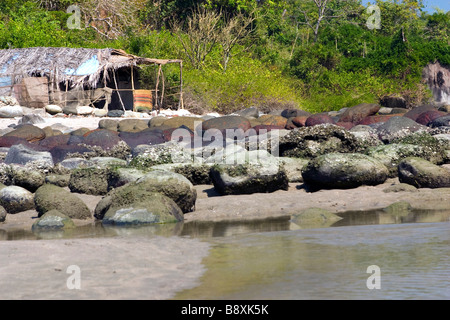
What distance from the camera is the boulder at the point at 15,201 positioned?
942cm

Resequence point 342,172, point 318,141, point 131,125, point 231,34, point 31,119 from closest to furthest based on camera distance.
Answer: point 342,172, point 318,141, point 131,125, point 31,119, point 231,34

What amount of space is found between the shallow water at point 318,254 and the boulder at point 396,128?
613 cm

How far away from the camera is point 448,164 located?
11.8 metres

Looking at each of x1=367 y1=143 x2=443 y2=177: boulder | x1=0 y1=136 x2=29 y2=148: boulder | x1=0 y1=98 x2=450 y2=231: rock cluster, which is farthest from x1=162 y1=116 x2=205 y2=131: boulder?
x1=367 y1=143 x2=443 y2=177: boulder

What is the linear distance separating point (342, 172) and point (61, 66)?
53.4ft

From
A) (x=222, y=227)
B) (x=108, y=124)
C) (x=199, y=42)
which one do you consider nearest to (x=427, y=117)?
(x=108, y=124)

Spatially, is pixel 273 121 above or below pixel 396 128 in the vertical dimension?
above

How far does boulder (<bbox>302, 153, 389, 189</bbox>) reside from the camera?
10.1 m

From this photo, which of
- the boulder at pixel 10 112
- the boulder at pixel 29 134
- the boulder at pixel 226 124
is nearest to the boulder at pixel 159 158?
the boulder at pixel 226 124

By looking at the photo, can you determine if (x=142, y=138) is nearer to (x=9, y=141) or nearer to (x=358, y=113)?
(x=9, y=141)

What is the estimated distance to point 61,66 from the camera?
2377cm

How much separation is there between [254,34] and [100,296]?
31.5 m
